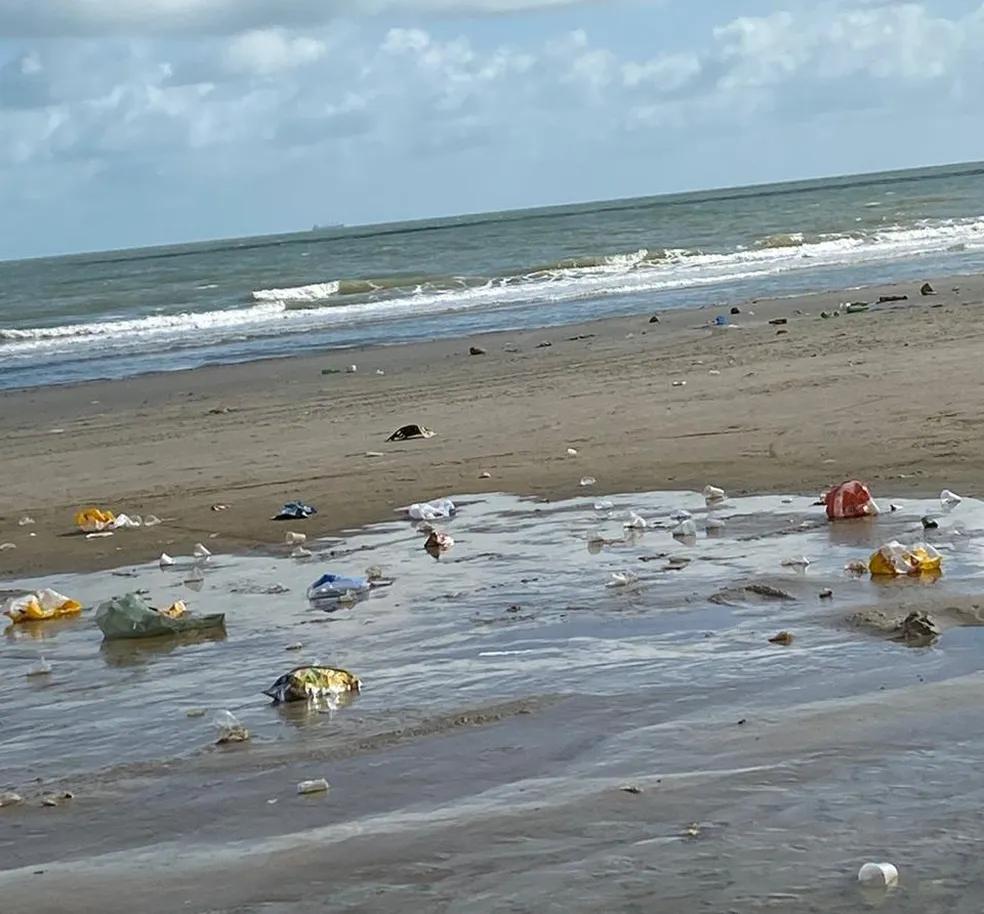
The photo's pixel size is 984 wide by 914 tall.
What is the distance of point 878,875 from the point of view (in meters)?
3.27

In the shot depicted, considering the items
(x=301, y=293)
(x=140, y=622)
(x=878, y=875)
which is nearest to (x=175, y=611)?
(x=140, y=622)

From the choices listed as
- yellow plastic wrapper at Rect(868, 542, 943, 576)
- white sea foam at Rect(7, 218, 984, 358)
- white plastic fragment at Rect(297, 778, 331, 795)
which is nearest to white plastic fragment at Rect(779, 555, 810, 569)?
yellow plastic wrapper at Rect(868, 542, 943, 576)

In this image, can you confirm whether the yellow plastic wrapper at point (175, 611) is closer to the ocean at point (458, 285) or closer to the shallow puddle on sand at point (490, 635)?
the shallow puddle on sand at point (490, 635)

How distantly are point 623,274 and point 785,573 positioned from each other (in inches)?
1221

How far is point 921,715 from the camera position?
4.36 m

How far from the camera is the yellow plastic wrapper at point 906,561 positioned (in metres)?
6.04

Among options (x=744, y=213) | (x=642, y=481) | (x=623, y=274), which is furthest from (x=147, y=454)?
(x=744, y=213)

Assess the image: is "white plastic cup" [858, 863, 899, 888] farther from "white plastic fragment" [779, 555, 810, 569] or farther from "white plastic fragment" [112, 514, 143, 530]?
"white plastic fragment" [112, 514, 143, 530]

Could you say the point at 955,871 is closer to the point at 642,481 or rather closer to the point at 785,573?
the point at 785,573

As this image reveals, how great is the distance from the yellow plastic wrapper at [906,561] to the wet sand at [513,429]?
1768 mm

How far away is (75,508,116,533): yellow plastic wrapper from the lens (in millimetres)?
9508

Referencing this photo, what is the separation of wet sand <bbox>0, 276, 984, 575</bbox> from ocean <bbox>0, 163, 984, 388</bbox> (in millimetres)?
6056

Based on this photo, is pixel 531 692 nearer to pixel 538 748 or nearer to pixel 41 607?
pixel 538 748

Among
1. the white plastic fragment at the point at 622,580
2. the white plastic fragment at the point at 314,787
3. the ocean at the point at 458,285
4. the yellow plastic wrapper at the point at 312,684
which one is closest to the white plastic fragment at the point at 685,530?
the white plastic fragment at the point at 622,580
